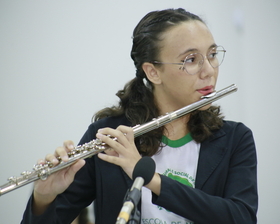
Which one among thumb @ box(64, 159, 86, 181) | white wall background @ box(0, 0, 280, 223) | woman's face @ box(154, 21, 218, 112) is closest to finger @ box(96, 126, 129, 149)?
thumb @ box(64, 159, 86, 181)

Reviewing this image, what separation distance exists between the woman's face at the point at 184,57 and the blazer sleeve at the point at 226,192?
0.79 ft

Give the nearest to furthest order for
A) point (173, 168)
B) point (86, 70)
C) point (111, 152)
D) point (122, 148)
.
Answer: point (122, 148) → point (111, 152) → point (173, 168) → point (86, 70)

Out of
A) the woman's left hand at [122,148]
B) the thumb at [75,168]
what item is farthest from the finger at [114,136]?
the thumb at [75,168]

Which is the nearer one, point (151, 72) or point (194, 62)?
point (194, 62)

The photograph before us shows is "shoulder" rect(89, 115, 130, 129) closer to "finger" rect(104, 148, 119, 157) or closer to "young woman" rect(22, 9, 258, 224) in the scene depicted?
Answer: "young woman" rect(22, 9, 258, 224)

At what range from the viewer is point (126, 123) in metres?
1.56

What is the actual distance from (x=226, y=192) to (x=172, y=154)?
26 centimetres

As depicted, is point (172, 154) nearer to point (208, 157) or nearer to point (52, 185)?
point (208, 157)

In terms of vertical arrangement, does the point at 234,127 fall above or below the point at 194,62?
below

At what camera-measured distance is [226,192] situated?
1.33m

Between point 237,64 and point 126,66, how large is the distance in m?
0.84

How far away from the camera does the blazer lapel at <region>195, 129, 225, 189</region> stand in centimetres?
135

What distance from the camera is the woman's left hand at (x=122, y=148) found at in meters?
1.16

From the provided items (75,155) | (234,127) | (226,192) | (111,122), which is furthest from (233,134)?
(75,155)
